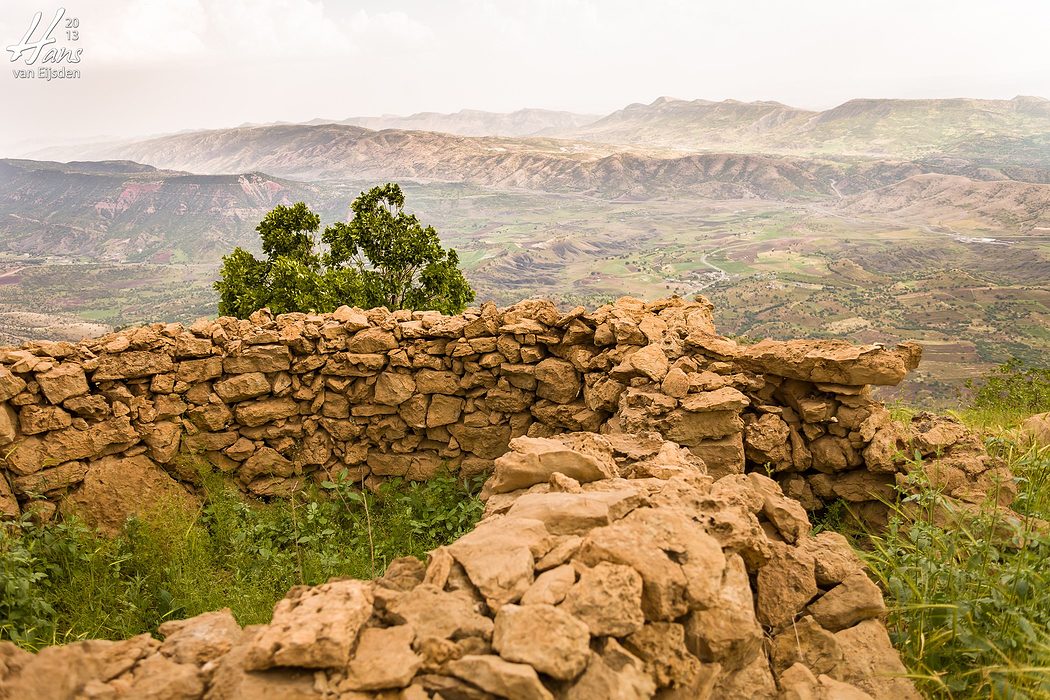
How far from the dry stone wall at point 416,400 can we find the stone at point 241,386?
0.02 meters

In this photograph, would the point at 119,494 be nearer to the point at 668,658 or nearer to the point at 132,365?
the point at 132,365

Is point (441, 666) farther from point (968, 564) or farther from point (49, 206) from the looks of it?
point (49, 206)

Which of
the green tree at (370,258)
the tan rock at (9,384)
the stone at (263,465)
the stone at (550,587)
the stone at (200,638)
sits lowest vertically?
the stone at (263,465)

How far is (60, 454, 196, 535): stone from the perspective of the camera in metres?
5.88

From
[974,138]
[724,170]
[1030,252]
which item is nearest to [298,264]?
[1030,252]

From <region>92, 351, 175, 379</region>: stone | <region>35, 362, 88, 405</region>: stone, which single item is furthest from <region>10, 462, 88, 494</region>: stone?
<region>92, 351, 175, 379</region>: stone

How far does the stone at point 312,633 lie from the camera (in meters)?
2.14

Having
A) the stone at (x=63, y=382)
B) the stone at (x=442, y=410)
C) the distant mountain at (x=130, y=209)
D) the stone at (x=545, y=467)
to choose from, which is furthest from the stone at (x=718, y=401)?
the distant mountain at (x=130, y=209)

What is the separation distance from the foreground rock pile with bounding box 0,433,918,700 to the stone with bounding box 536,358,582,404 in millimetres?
2938

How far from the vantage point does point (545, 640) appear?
7.21 feet

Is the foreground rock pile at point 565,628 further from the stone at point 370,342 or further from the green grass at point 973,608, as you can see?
the stone at point 370,342

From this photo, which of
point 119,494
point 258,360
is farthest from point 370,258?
point 119,494

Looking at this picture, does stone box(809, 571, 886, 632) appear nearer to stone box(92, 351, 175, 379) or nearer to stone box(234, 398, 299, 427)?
stone box(234, 398, 299, 427)

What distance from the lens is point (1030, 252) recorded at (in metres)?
85.1
